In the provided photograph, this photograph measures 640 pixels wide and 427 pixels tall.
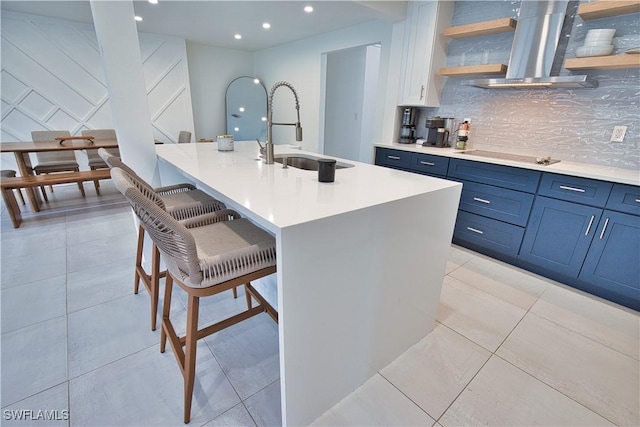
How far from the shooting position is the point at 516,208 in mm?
2432

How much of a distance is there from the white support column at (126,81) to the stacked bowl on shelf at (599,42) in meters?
3.17

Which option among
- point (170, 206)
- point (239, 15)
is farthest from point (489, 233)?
point (239, 15)

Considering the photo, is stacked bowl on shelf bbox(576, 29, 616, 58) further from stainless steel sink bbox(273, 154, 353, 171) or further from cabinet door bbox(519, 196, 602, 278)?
stainless steel sink bbox(273, 154, 353, 171)

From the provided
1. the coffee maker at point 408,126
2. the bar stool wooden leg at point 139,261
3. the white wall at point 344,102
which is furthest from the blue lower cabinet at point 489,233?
the white wall at point 344,102

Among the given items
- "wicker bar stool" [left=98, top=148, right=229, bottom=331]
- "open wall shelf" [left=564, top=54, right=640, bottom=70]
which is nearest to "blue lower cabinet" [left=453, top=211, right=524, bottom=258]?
"open wall shelf" [left=564, top=54, right=640, bottom=70]

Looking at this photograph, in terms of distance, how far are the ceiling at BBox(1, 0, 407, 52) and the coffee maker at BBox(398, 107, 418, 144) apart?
0.98m

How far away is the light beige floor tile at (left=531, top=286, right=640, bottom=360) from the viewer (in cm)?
175

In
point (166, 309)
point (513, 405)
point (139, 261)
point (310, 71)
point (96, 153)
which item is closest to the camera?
point (513, 405)

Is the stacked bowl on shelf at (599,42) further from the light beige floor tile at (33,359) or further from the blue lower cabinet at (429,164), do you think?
the light beige floor tile at (33,359)

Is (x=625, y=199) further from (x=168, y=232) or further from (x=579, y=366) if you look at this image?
(x=168, y=232)

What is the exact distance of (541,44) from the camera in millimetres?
2363

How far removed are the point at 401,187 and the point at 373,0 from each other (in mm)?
2379

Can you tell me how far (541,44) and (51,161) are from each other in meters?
5.82

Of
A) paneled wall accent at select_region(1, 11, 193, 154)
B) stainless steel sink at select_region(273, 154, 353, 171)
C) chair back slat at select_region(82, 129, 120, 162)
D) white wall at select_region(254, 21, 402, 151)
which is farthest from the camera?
chair back slat at select_region(82, 129, 120, 162)
